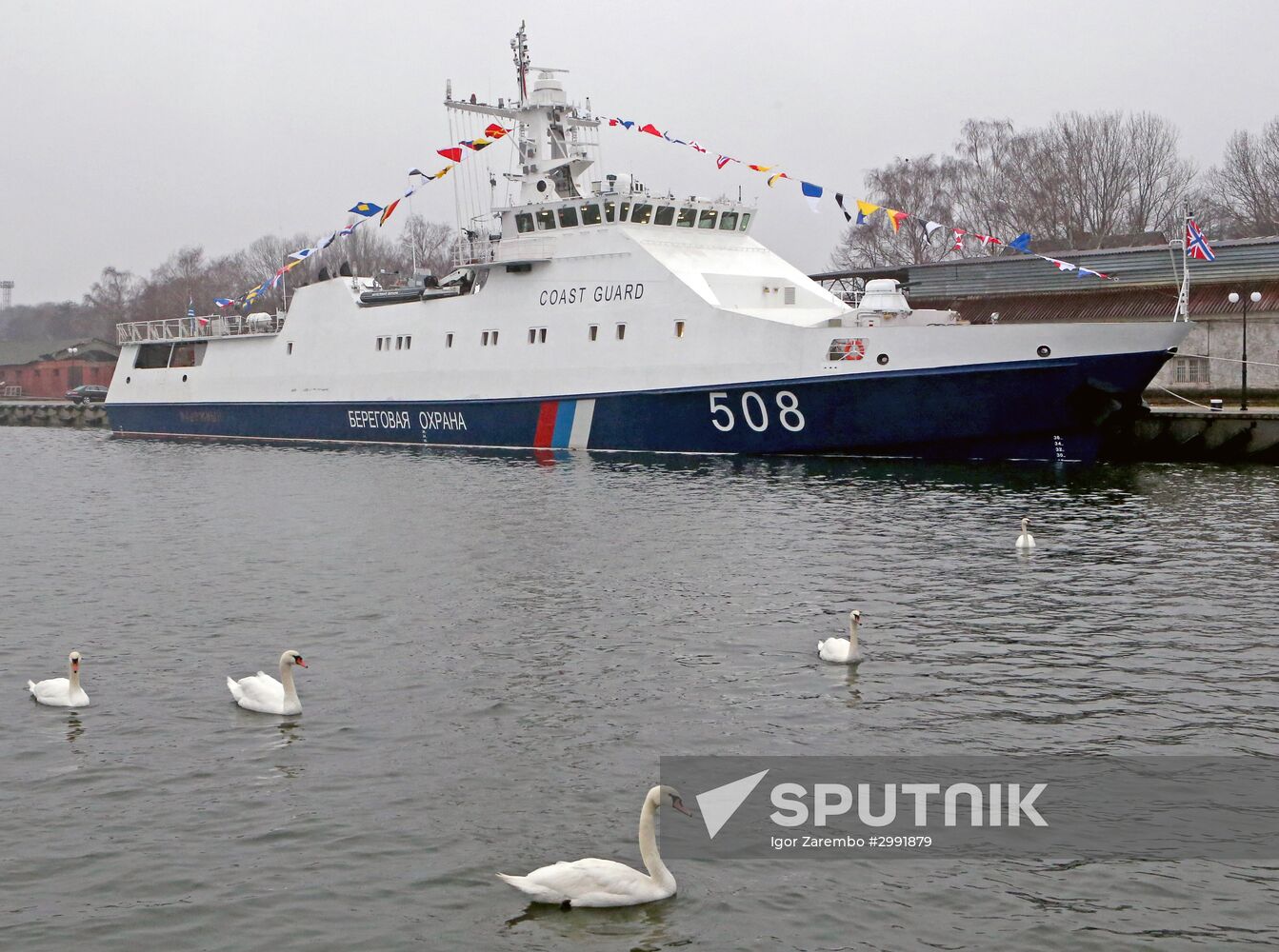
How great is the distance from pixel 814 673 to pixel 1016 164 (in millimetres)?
63314

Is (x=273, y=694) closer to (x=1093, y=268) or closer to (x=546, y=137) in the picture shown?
(x=546, y=137)

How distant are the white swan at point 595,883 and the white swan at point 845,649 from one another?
16.0 ft

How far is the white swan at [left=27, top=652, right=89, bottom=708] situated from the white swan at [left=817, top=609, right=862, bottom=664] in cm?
656

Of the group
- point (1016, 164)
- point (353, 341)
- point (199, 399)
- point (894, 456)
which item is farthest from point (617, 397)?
point (1016, 164)

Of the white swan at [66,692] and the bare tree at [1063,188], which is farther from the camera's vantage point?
the bare tree at [1063,188]

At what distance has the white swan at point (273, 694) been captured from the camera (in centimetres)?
1055

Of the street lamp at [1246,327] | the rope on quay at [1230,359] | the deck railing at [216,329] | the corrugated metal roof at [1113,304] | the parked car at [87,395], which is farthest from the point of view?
the parked car at [87,395]

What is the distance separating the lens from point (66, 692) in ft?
35.6

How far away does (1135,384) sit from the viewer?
26.7m

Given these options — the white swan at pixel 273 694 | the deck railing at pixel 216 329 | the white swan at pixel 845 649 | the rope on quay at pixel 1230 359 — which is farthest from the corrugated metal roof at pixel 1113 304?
the white swan at pixel 273 694

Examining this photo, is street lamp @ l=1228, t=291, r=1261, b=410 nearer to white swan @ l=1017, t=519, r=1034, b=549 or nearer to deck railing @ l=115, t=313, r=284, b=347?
white swan @ l=1017, t=519, r=1034, b=549

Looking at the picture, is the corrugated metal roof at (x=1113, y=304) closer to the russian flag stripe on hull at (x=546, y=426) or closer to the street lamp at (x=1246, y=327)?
the street lamp at (x=1246, y=327)

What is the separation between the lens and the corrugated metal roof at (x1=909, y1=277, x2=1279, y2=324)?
1534 inches

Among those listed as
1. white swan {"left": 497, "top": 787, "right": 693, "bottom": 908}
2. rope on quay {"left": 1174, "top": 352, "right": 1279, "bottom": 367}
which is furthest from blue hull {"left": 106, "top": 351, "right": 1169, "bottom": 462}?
white swan {"left": 497, "top": 787, "right": 693, "bottom": 908}
